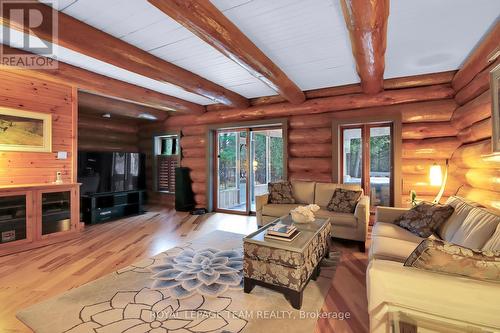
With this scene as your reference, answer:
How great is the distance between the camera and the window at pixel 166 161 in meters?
7.11

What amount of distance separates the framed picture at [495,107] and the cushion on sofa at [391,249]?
54.1 inches

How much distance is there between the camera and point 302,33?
2666 millimetres

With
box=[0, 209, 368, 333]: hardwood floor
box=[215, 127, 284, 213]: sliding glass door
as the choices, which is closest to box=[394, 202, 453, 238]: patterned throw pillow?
box=[0, 209, 368, 333]: hardwood floor

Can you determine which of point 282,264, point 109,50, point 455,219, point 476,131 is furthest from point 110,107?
point 476,131

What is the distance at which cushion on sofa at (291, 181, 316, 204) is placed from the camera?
4586 millimetres

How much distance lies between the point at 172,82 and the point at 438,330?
4.02m

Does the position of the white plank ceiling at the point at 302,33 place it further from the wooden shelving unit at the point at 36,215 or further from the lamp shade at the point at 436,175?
the wooden shelving unit at the point at 36,215

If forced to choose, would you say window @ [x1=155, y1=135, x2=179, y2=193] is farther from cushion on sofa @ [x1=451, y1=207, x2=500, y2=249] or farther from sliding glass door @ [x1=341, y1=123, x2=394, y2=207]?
cushion on sofa @ [x1=451, y1=207, x2=500, y2=249]

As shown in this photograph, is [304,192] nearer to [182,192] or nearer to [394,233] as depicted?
[394,233]

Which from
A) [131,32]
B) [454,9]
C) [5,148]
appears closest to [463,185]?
[454,9]

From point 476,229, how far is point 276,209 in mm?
2676

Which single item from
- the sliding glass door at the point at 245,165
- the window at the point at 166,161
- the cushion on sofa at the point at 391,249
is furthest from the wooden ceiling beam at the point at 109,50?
the cushion on sofa at the point at 391,249

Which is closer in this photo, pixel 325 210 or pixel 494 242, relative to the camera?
pixel 494 242

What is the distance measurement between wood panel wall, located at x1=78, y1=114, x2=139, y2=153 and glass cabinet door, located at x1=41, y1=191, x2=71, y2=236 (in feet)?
8.89
